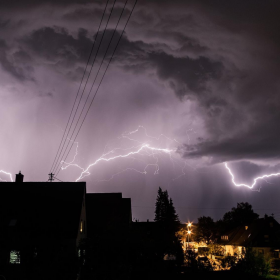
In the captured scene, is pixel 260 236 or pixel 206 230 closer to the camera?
pixel 260 236

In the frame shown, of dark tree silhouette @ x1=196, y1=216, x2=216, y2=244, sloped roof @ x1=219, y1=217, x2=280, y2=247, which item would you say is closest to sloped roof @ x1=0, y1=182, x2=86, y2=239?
sloped roof @ x1=219, y1=217, x2=280, y2=247

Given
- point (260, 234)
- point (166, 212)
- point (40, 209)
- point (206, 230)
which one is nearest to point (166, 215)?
point (166, 212)

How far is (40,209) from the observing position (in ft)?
84.8

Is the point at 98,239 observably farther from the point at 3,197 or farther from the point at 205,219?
the point at 205,219

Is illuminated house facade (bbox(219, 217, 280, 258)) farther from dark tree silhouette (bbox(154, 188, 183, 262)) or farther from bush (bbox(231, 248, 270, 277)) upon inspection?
bush (bbox(231, 248, 270, 277))

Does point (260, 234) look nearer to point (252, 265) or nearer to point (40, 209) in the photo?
point (252, 265)

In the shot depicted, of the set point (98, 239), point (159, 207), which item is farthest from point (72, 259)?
point (159, 207)

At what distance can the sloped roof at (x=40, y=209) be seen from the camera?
78.5 ft

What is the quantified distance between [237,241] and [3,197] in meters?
49.5

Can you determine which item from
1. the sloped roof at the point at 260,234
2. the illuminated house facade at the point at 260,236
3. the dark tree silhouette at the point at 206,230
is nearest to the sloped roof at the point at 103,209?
the illuminated house facade at the point at 260,236

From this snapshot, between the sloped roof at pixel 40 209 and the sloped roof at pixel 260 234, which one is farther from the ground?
the sloped roof at pixel 40 209

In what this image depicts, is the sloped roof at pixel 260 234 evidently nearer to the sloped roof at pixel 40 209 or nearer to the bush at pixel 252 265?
the bush at pixel 252 265

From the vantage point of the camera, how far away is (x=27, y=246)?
22.6 m

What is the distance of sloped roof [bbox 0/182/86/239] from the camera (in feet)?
78.5
